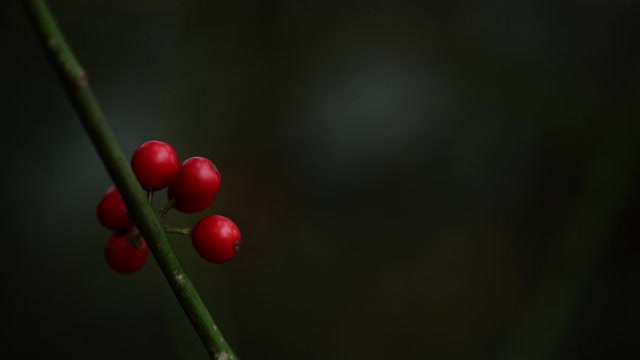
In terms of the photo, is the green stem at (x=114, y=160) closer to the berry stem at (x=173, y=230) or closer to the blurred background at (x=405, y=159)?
the berry stem at (x=173, y=230)

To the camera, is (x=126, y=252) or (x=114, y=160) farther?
(x=126, y=252)

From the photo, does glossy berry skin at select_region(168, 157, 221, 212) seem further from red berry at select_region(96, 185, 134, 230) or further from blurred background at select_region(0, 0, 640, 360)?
blurred background at select_region(0, 0, 640, 360)

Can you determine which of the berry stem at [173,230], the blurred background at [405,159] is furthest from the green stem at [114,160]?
the blurred background at [405,159]

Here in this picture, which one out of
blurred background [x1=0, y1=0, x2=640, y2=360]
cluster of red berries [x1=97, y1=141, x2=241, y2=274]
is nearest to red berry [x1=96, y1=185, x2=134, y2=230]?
cluster of red berries [x1=97, y1=141, x2=241, y2=274]

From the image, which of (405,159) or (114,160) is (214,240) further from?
(405,159)

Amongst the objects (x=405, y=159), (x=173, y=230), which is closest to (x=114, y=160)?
(x=173, y=230)

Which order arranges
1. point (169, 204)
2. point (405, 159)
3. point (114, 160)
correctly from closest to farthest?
point (114, 160), point (169, 204), point (405, 159)

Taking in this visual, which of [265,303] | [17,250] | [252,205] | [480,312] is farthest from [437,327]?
[17,250]
